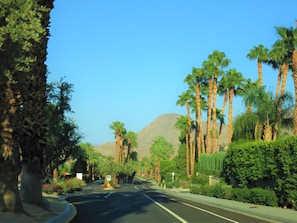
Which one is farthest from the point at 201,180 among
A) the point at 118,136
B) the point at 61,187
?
the point at 118,136

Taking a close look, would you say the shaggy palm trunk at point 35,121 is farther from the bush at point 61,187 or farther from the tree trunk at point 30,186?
the bush at point 61,187

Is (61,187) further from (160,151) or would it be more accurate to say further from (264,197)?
(160,151)

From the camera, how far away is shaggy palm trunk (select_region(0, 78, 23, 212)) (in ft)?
45.8

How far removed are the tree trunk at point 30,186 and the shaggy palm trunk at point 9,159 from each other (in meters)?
3.00

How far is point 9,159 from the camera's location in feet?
52.7

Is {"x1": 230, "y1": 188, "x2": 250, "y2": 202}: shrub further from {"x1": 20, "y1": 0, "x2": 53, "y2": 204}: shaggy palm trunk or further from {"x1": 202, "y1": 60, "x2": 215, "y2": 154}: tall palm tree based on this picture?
{"x1": 202, "y1": 60, "x2": 215, "y2": 154}: tall palm tree

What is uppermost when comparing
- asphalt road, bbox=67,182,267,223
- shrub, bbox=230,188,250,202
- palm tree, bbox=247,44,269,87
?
palm tree, bbox=247,44,269,87

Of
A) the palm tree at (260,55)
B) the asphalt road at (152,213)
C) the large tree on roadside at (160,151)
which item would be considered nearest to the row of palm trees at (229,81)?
the palm tree at (260,55)

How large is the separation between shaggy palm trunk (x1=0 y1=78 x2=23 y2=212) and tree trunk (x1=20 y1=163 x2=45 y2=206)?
3002 millimetres

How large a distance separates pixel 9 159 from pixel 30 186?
4119 millimetres

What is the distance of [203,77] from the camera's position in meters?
74.0

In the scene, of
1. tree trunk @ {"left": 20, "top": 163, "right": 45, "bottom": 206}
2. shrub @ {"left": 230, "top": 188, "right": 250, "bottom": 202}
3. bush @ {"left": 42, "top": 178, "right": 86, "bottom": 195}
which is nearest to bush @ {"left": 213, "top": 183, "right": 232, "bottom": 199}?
shrub @ {"left": 230, "top": 188, "right": 250, "bottom": 202}

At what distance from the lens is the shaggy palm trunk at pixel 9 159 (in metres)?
14.0

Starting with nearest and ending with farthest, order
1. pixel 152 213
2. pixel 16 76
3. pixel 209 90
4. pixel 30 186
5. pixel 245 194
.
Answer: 1. pixel 16 76
2. pixel 30 186
3. pixel 152 213
4. pixel 245 194
5. pixel 209 90
